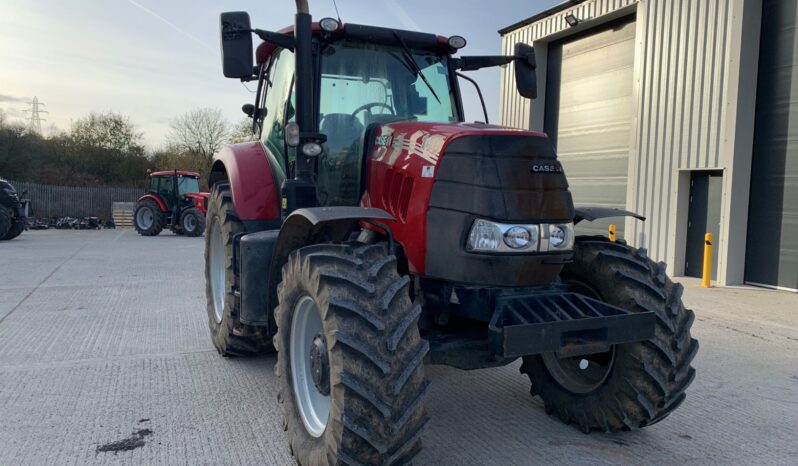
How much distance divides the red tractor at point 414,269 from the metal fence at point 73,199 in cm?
2804

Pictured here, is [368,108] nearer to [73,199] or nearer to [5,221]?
[5,221]

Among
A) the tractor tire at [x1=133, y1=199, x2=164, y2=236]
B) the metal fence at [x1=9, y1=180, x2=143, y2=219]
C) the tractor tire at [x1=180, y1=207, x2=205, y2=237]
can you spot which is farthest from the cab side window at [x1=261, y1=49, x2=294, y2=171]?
the metal fence at [x1=9, y1=180, x2=143, y2=219]

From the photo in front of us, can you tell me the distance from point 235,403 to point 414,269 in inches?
63.5

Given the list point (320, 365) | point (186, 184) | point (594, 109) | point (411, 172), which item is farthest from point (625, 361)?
point (186, 184)

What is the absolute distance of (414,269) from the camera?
309 cm

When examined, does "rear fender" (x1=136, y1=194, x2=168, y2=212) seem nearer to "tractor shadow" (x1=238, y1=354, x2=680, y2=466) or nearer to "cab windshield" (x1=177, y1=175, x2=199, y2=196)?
"cab windshield" (x1=177, y1=175, x2=199, y2=196)

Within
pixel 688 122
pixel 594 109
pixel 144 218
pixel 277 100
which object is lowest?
pixel 144 218

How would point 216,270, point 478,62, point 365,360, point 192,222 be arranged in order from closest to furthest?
point 365,360 < point 478,62 < point 216,270 < point 192,222

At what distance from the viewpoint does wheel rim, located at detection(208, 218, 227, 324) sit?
518 centimetres

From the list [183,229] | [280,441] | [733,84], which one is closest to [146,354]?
[280,441]

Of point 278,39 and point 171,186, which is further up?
point 278,39

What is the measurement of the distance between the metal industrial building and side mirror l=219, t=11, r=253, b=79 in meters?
8.59

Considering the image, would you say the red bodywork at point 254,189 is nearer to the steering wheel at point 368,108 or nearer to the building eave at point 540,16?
the steering wheel at point 368,108

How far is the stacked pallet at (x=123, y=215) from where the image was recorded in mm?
24188
